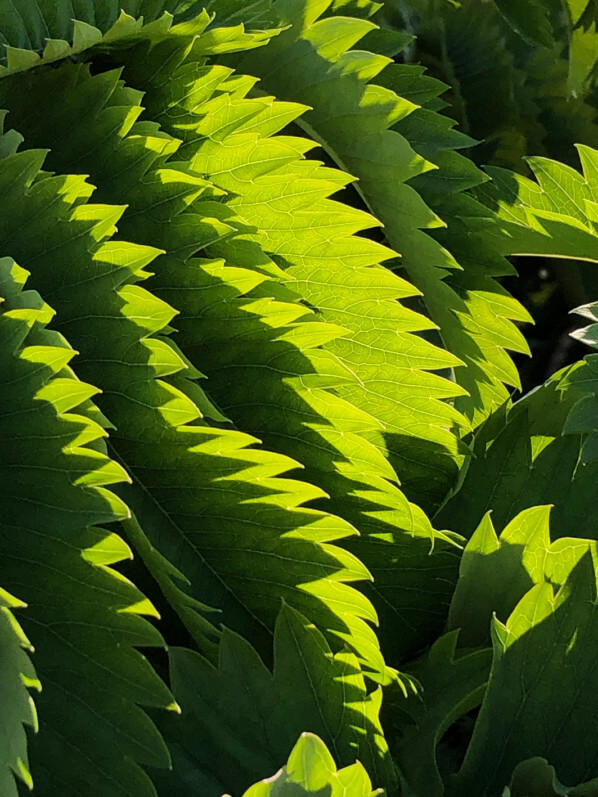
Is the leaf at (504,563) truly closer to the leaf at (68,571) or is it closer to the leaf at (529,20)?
the leaf at (68,571)

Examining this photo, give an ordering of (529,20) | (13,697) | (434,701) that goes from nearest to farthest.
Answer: (13,697), (434,701), (529,20)

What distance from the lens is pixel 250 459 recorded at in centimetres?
33

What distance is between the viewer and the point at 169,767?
30 centimetres

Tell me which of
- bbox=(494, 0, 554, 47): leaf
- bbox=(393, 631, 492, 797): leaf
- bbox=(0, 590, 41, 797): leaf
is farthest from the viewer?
bbox=(494, 0, 554, 47): leaf

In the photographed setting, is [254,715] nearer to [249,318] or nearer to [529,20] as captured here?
[249,318]

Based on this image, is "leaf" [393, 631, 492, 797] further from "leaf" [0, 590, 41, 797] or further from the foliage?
"leaf" [0, 590, 41, 797]

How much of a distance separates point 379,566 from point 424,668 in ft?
0.16

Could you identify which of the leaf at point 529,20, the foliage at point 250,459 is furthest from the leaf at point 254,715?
the leaf at point 529,20

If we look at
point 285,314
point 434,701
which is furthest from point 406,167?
point 434,701

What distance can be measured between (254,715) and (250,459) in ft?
0.32

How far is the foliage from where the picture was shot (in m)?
0.30

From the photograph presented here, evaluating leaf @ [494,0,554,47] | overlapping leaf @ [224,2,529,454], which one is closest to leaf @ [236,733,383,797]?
overlapping leaf @ [224,2,529,454]

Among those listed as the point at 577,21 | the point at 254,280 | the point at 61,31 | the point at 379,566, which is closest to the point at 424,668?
the point at 379,566

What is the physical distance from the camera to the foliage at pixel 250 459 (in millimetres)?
296
